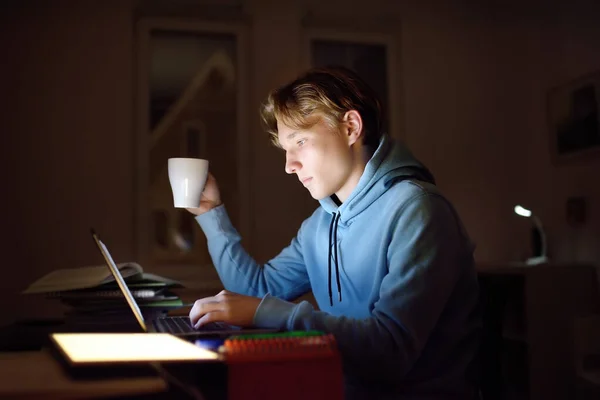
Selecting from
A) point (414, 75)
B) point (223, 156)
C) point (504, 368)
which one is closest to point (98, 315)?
point (504, 368)

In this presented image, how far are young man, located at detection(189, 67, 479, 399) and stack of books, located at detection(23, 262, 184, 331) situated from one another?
236 mm

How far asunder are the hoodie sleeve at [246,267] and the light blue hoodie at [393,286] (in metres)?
0.08

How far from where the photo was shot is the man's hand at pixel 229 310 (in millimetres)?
898

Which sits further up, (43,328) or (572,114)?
(572,114)

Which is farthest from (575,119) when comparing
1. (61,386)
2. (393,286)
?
(61,386)

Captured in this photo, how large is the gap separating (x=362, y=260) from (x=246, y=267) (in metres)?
0.40

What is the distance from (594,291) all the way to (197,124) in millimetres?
1622

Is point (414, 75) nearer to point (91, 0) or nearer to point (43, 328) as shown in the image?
point (91, 0)

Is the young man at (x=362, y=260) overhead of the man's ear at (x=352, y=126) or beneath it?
beneath

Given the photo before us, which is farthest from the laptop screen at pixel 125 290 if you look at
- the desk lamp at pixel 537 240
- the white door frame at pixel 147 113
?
the desk lamp at pixel 537 240

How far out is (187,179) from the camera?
1396mm

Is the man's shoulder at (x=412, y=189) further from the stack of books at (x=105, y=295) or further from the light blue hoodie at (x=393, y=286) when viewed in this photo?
the stack of books at (x=105, y=295)

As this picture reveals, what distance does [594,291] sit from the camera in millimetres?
2045

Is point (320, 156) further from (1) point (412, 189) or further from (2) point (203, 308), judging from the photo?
(2) point (203, 308)
